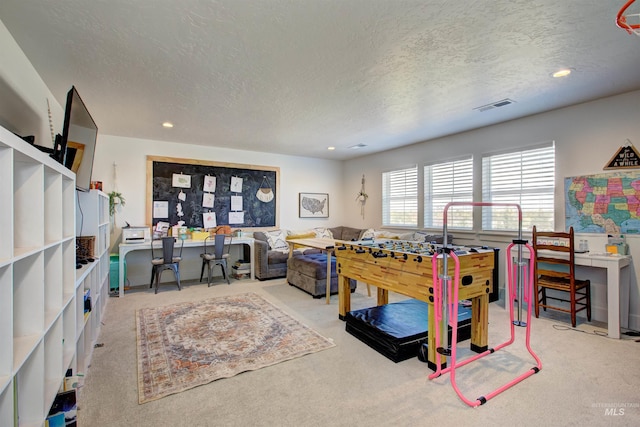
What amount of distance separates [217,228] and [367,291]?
2974 mm

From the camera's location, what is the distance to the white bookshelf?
1.07 metres

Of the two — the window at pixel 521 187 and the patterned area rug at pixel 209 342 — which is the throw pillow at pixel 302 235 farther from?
the window at pixel 521 187

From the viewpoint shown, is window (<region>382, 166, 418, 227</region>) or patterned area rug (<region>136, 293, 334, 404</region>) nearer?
patterned area rug (<region>136, 293, 334, 404</region>)

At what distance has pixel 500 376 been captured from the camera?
236 centimetres

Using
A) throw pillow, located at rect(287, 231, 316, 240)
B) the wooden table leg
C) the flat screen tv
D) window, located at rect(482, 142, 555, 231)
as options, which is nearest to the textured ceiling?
the flat screen tv

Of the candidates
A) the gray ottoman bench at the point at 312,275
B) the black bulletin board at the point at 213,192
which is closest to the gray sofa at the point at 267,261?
the gray ottoman bench at the point at 312,275

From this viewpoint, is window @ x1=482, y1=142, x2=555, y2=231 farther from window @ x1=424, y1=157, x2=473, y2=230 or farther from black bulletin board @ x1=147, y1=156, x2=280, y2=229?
black bulletin board @ x1=147, y1=156, x2=280, y2=229

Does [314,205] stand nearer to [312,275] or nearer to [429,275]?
[312,275]

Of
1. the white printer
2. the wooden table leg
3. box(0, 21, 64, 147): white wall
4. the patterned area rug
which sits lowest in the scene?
the patterned area rug

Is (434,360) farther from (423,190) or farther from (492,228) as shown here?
(423,190)

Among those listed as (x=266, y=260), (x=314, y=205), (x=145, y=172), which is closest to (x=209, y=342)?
(x=266, y=260)

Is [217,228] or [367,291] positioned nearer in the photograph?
[367,291]

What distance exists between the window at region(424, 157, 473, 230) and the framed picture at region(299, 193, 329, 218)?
248 cm

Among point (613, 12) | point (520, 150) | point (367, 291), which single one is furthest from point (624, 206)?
point (367, 291)
